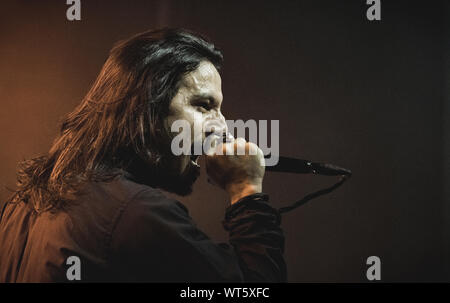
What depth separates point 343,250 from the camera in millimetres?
1816

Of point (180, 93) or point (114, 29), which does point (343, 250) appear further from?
point (114, 29)

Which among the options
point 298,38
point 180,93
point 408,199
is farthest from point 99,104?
point 408,199

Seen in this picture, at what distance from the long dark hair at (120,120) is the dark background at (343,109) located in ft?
2.35

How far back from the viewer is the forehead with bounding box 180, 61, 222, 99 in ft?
3.64

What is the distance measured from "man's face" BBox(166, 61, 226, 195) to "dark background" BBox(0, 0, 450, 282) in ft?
2.25

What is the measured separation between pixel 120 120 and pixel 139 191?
28 cm

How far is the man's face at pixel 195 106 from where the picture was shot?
108cm

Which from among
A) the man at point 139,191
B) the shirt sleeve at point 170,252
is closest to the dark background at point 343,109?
the man at point 139,191

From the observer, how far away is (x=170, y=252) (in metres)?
0.78

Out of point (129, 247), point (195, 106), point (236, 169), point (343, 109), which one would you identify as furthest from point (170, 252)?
point (343, 109)

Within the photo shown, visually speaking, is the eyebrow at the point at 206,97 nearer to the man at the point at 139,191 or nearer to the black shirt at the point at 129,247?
the man at the point at 139,191

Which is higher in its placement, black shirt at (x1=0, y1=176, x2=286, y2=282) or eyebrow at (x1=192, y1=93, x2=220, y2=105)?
eyebrow at (x1=192, y1=93, x2=220, y2=105)

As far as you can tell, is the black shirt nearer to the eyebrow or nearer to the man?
the man

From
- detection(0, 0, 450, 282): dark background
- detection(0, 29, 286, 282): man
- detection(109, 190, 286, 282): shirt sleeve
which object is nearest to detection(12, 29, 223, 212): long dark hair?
detection(0, 29, 286, 282): man
